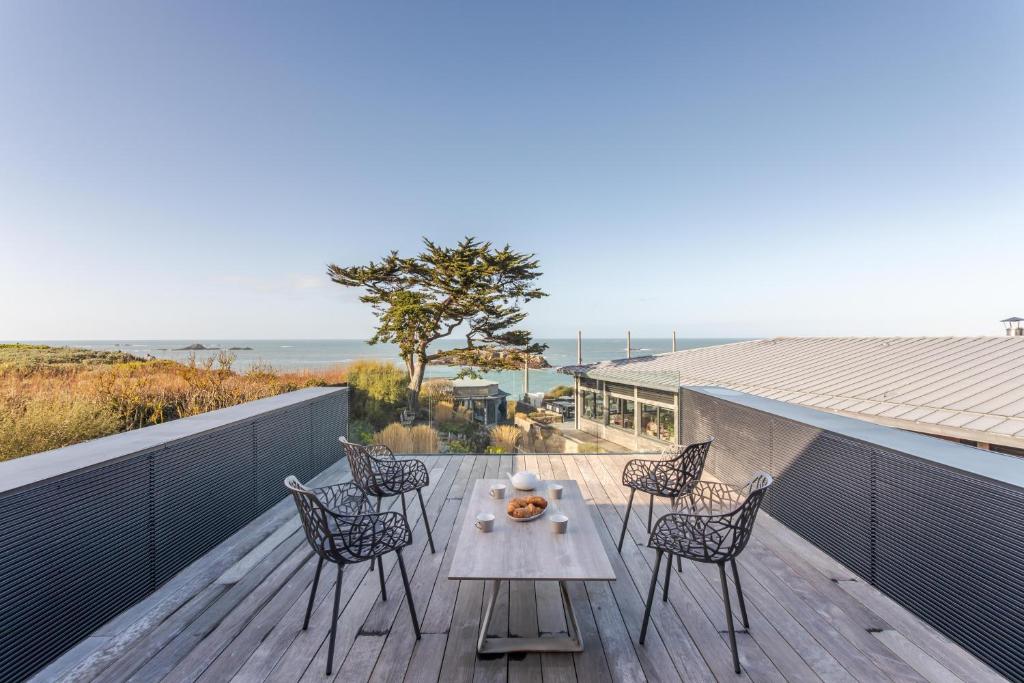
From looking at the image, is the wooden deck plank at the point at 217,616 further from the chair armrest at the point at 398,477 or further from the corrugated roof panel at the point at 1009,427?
the corrugated roof panel at the point at 1009,427

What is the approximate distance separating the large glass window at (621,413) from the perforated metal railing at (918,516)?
3.28 meters

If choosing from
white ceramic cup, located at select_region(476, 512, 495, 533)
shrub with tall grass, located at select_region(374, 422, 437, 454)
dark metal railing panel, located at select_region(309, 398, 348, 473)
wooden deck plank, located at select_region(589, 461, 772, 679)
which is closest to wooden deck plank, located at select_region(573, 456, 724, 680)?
wooden deck plank, located at select_region(589, 461, 772, 679)

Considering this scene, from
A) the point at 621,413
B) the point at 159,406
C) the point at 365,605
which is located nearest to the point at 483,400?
the point at 621,413

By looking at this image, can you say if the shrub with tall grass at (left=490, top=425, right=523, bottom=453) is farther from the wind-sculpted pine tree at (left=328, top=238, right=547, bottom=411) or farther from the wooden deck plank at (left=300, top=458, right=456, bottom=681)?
the wind-sculpted pine tree at (left=328, top=238, right=547, bottom=411)

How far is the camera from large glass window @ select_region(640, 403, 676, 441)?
5.02 meters

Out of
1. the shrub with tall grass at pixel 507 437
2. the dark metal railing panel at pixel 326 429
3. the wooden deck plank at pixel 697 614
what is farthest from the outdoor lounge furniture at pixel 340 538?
the shrub with tall grass at pixel 507 437

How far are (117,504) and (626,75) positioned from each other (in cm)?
949

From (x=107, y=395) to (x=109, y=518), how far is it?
459cm

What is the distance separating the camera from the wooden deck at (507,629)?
1550mm

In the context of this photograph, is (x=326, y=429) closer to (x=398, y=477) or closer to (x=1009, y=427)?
(x=398, y=477)

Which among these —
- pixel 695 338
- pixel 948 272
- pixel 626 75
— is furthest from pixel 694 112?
pixel 695 338

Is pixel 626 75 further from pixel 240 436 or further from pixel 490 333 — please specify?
pixel 240 436

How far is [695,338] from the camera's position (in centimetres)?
7975

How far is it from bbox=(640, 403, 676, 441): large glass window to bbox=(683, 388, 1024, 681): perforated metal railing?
71.5 inches
